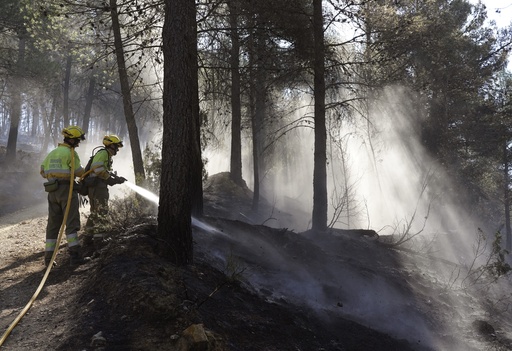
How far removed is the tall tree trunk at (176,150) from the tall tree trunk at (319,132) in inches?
198

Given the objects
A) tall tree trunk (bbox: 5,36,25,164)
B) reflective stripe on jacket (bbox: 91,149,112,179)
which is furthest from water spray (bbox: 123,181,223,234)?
tall tree trunk (bbox: 5,36,25,164)

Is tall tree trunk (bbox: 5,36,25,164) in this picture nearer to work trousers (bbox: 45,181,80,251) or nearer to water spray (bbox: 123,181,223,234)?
water spray (bbox: 123,181,223,234)

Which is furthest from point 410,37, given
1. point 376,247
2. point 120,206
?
point 120,206

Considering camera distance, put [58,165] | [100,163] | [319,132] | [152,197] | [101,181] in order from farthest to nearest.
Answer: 1. [319,132]
2. [152,197]
3. [101,181]
4. [100,163]
5. [58,165]

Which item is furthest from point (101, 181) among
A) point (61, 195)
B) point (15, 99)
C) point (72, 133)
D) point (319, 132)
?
point (15, 99)

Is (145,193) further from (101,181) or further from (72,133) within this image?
(72,133)

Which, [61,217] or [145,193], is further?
[145,193]

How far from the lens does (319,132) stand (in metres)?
9.87

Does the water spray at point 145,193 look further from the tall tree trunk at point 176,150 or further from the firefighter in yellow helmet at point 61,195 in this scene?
the tall tree trunk at point 176,150

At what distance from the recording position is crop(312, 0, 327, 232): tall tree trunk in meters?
9.45

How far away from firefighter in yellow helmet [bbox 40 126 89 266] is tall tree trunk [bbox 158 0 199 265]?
1.43m

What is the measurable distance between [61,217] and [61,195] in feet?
1.11

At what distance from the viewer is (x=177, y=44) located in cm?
507

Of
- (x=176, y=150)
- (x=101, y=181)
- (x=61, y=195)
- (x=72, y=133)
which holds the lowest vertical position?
(x=61, y=195)
